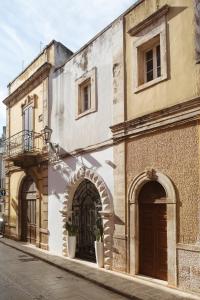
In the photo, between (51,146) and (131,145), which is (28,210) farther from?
(131,145)

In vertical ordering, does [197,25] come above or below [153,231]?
above

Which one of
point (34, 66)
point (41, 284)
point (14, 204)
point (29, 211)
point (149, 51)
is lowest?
point (41, 284)

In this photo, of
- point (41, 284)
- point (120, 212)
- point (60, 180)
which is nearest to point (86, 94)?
point (60, 180)

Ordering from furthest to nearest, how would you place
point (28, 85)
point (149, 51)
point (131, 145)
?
1. point (28, 85)
2. point (149, 51)
3. point (131, 145)

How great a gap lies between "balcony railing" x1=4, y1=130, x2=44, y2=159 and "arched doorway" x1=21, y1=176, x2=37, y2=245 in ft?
4.98

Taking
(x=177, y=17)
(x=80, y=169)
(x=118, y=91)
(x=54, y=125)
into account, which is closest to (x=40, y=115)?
(x=54, y=125)

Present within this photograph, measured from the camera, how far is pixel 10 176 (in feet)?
64.2

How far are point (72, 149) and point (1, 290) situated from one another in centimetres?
595

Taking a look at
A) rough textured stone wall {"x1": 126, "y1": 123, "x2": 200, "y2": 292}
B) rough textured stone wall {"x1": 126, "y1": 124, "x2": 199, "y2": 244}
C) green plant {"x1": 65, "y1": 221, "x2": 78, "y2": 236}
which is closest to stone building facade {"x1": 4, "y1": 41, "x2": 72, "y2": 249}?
green plant {"x1": 65, "y1": 221, "x2": 78, "y2": 236}

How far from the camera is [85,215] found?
13.5 meters

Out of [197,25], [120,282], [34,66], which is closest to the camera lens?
[197,25]

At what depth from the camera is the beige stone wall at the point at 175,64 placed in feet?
29.0

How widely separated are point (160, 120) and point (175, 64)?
1.43 m

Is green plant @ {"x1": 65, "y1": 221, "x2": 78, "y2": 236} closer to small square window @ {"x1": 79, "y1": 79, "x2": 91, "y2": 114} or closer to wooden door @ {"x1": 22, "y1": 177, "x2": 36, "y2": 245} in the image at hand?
wooden door @ {"x1": 22, "y1": 177, "x2": 36, "y2": 245}
